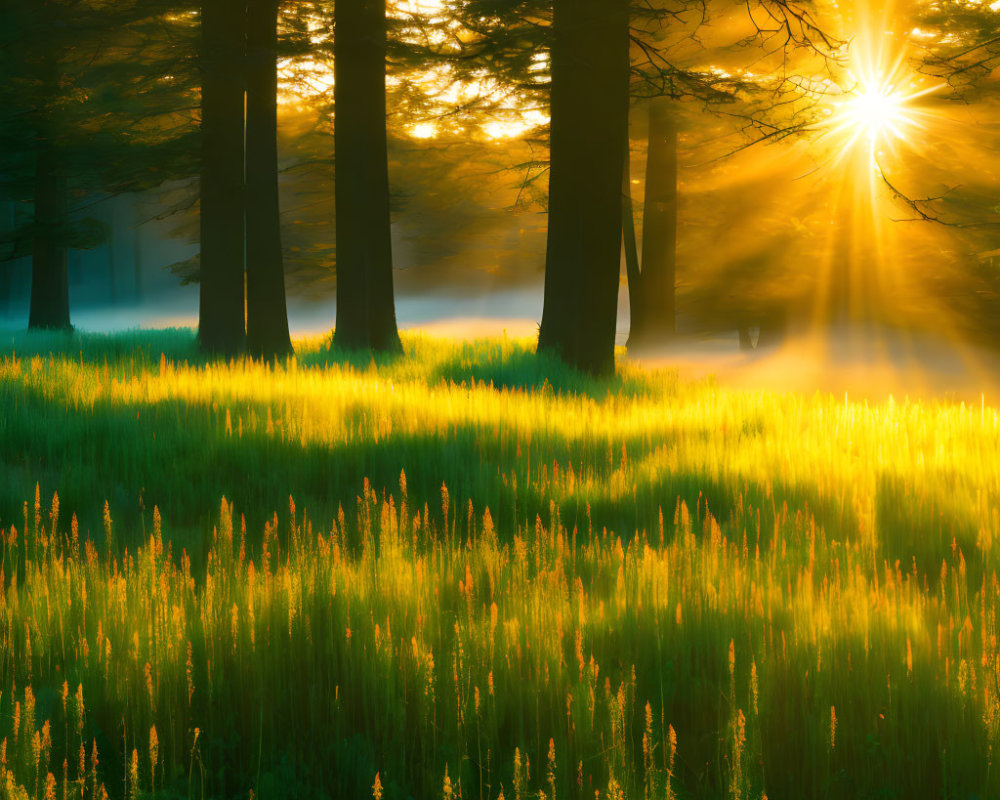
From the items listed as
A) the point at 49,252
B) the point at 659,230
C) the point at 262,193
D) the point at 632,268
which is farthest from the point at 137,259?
the point at 262,193

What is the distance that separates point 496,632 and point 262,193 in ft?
39.3

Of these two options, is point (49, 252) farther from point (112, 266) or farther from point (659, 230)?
point (112, 266)

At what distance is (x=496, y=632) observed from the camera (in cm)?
311

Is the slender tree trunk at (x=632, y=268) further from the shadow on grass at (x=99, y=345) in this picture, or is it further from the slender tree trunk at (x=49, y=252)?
the slender tree trunk at (x=49, y=252)

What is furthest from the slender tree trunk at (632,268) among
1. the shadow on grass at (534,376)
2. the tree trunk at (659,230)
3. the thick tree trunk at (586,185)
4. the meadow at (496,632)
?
the meadow at (496,632)

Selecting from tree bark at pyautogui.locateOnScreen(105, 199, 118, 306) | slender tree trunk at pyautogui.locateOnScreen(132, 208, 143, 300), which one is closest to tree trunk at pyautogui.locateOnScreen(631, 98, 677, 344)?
tree bark at pyautogui.locateOnScreen(105, 199, 118, 306)

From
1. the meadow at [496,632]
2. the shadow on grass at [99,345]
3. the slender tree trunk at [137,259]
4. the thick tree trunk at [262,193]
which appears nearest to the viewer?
the meadow at [496,632]

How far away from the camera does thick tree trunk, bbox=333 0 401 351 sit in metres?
14.1

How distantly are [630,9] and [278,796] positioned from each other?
33.0ft

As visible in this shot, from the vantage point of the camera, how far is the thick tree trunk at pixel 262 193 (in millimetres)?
13828

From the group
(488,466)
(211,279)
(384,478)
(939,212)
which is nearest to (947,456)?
(488,466)

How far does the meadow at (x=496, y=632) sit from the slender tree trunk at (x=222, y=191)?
7.93 m

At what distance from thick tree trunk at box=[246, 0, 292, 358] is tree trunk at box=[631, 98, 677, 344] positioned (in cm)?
888

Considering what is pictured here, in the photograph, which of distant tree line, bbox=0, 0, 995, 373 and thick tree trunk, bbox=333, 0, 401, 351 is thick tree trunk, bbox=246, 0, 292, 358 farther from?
thick tree trunk, bbox=333, 0, 401, 351
